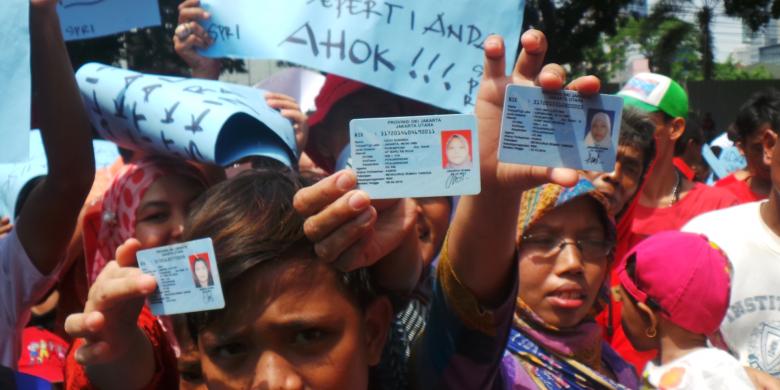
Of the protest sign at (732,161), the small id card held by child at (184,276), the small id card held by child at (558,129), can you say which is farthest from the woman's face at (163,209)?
the protest sign at (732,161)

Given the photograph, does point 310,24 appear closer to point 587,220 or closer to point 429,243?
point 429,243

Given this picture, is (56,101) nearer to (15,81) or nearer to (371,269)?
(15,81)

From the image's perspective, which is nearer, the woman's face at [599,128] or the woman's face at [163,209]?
the woman's face at [599,128]

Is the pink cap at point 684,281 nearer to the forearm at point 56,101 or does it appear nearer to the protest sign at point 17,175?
the forearm at point 56,101

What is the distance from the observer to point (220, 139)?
2371 millimetres

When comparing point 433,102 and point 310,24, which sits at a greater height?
point 310,24

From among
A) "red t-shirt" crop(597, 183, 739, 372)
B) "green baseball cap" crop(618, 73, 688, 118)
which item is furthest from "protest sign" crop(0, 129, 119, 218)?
"green baseball cap" crop(618, 73, 688, 118)

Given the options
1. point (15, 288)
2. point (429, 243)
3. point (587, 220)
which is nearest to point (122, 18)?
point (15, 288)

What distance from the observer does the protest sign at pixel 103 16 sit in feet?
10.2

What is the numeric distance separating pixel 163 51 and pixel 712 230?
1049cm

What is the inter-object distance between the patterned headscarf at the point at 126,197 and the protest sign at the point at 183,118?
97 millimetres

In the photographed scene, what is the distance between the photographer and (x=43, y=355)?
287 cm

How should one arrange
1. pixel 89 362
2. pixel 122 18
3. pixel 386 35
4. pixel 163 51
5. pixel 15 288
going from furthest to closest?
1. pixel 163 51
2. pixel 122 18
3. pixel 386 35
4. pixel 15 288
5. pixel 89 362

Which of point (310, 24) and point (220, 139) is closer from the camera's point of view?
point (220, 139)
